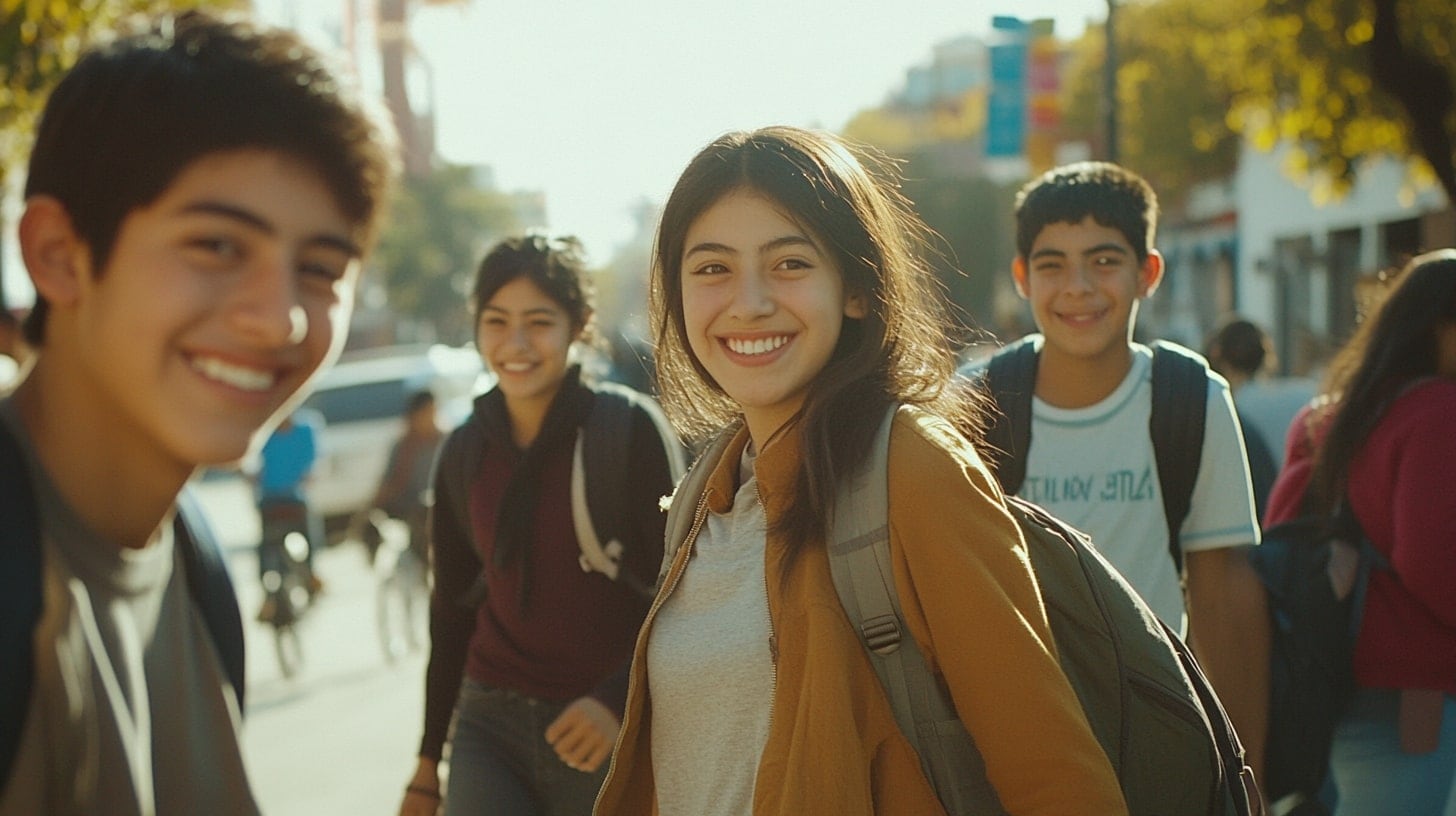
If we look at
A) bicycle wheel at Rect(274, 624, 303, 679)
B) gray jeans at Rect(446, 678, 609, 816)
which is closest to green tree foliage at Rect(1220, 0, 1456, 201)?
bicycle wheel at Rect(274, 624, 303, 679)

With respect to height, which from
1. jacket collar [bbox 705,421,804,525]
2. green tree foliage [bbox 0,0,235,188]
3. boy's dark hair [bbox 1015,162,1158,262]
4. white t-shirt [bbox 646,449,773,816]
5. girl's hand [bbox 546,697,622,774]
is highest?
green tree foliage [bbox 0,0,235,188]

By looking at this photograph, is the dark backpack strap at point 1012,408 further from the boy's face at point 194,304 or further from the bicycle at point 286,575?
the bicycle at point 286,575

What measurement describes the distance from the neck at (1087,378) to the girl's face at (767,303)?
4.76 ft

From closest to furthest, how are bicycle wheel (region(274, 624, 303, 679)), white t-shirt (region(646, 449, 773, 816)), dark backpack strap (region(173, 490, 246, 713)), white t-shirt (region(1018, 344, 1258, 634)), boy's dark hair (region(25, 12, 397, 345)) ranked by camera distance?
boy's dark hair (region(25, 12, 397, 345))
dark backpack strap (region(173, 490, 246, 713))
white t-shirt (region(646, 449, 773, 816))
white t-shirt (region(1018, 344, 1258, 634))
bicycle wheel (region(274, 624, 303, 679))

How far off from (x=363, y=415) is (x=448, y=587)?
19.0 m

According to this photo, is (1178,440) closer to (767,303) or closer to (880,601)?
(767,303)

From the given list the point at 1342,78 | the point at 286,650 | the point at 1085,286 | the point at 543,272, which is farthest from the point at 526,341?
the point at 1342,78

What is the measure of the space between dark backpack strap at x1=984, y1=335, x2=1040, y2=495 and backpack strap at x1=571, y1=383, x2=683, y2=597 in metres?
0.81

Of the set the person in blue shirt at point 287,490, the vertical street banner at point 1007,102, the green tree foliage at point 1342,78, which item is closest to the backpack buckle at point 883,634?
the person in blue shirt at point 287,490

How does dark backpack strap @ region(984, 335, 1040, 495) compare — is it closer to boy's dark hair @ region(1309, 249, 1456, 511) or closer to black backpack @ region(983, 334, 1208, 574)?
black backpack @ region(983, 334, 1208, 574)

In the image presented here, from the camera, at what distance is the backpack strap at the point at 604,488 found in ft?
13.8

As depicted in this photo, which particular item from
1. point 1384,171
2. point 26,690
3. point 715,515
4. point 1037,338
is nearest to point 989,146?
point 1384,171

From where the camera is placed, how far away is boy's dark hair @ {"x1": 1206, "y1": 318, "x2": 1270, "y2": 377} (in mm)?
8727

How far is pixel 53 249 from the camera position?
1.72m
